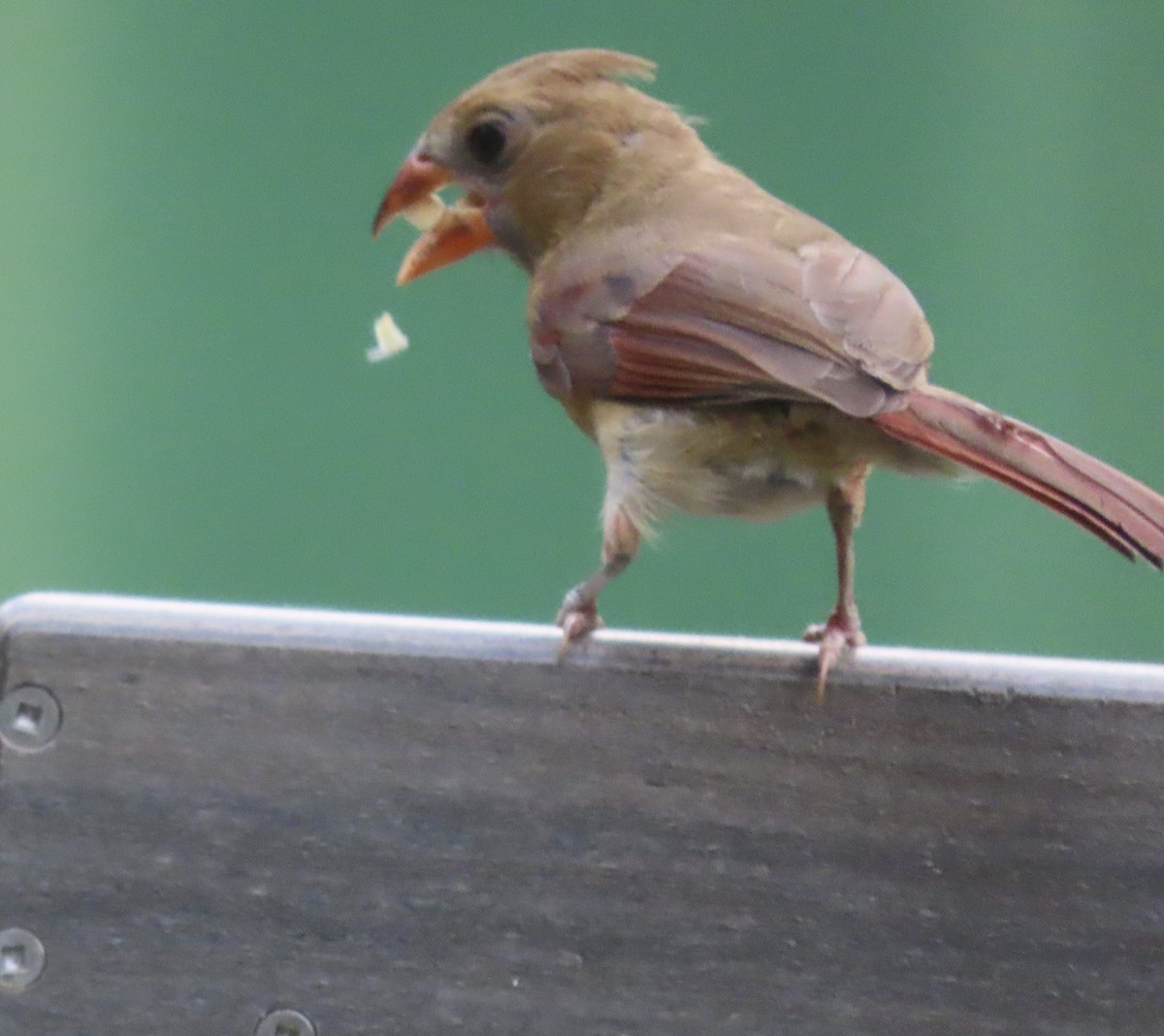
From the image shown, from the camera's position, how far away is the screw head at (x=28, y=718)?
1240mm

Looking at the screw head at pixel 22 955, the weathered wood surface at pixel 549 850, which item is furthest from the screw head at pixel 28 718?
the screw head at pixel 22 955

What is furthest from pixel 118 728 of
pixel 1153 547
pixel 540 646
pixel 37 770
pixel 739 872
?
pixel 1153 547

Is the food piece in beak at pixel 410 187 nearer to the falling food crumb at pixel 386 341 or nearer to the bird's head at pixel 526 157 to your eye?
the bird's head at pixel 526 157

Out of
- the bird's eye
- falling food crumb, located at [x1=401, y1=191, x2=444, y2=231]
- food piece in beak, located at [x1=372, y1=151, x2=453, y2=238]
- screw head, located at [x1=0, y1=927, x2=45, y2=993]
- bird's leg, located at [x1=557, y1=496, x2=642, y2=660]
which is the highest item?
the bird's eye

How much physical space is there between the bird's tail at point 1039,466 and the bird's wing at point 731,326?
4 cm

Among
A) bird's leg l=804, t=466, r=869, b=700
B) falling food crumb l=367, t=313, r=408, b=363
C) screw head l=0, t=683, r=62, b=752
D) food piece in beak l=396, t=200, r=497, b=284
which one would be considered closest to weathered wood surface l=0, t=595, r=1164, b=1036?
screw head l=0, t=683, r=62, b=752

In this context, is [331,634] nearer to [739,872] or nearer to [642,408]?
[739,872]

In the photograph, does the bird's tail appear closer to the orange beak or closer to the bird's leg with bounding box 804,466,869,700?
the bird's leg with bounding box 804,466,869,700

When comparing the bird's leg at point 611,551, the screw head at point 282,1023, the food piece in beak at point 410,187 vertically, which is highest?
the food piece in beak at point 410,187

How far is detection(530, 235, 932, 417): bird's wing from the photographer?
1600 millimetres

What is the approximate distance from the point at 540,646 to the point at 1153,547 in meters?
0.49

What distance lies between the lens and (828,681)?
127cm

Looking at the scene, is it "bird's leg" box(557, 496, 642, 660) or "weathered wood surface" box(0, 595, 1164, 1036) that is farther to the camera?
"bird's leg" box(557, 496, 642, 660)

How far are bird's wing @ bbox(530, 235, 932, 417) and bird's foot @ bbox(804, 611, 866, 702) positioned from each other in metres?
0.20
